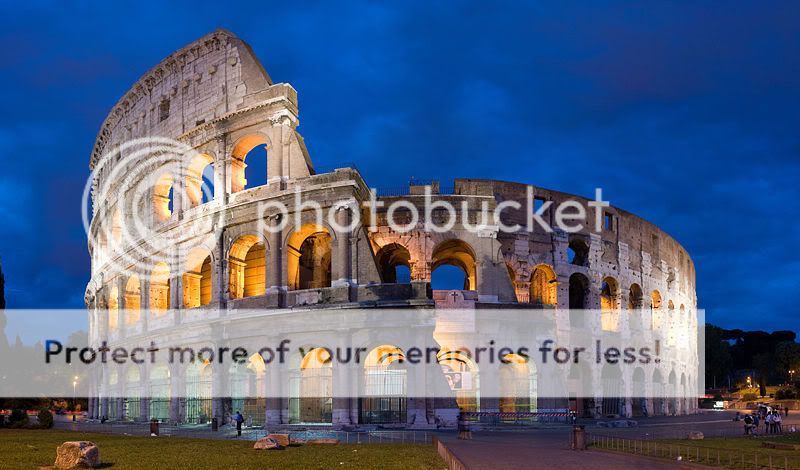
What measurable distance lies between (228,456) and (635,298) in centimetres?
2897

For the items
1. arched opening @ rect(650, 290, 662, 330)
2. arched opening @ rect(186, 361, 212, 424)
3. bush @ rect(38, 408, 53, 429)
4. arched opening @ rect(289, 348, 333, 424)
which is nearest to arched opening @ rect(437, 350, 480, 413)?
arched opening @ rect(289, 348, 333, 424)

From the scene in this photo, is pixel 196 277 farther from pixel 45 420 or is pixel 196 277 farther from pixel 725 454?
pixel 725 454

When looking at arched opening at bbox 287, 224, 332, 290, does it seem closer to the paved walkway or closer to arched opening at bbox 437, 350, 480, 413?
arched opening at bbox 437, 350, 480, 413

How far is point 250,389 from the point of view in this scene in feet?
96.5

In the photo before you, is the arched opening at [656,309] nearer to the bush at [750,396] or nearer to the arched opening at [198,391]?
the arched opening at [198,391]

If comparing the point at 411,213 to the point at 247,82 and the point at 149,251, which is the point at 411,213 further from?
the point at 149,251

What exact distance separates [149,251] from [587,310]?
66.5ft

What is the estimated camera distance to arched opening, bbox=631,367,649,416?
3825 cm

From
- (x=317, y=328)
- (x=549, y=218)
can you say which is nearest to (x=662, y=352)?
(x=549, y=218)

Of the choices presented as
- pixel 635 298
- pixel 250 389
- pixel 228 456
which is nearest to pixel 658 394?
pixel 635 298

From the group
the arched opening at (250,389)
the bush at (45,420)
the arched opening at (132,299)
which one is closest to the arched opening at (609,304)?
the arched opening at (250,389)

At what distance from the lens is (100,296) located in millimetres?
39125

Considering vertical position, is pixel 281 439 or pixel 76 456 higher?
pixel 76 456

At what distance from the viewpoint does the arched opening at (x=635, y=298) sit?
1553 inches
